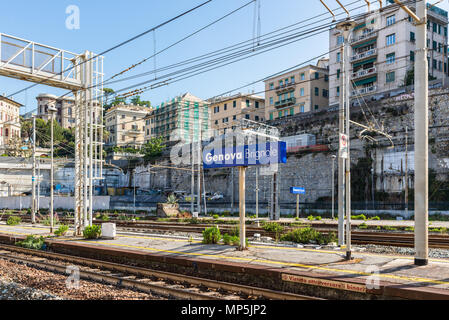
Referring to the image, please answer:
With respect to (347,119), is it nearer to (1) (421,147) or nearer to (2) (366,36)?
(1) (421,147)

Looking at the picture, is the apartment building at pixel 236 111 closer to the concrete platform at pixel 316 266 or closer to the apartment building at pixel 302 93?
the apartment building at pixel 302 93

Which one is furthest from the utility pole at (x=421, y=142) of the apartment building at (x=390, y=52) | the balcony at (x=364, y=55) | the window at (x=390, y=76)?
the balcony at (x=364, y=55)

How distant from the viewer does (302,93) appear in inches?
2569

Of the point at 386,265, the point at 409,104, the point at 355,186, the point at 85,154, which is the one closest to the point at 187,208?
the point at 355,186

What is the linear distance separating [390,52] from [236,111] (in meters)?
33.2

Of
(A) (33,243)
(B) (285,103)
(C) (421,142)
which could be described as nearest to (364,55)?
(B) (285,103)

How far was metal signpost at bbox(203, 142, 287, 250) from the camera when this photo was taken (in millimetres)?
12477

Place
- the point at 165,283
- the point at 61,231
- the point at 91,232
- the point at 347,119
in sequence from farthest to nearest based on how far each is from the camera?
the point at 61,231 → the point at 91,232 → the point at 347,119 → the point at 165,283

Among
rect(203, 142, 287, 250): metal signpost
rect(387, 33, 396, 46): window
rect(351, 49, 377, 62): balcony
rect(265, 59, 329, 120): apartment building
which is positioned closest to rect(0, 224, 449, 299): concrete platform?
rect(203, 142, 287, 250): metal signpost

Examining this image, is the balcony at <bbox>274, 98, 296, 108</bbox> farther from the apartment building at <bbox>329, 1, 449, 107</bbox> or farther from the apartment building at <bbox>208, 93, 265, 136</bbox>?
the apartment building at <bbox>329, 1, 449, 107</bbox>

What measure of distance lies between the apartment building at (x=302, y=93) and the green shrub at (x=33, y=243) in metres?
49.8

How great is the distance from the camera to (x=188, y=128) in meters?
90.7

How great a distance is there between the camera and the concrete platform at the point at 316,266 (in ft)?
26.0
